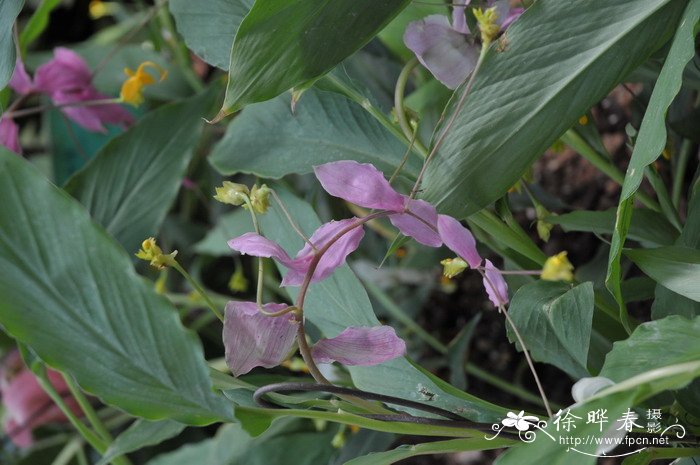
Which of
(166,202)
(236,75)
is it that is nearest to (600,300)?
(236,75)

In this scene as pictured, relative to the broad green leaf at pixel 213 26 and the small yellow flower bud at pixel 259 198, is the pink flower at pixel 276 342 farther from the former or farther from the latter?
the broad green leaf at pixel 213 26

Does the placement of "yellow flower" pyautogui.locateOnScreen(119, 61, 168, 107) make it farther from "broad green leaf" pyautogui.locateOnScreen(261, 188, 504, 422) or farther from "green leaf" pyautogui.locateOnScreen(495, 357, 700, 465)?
"green leaf" pyautogui.locateOnScreen(495, 357, 700, 465)

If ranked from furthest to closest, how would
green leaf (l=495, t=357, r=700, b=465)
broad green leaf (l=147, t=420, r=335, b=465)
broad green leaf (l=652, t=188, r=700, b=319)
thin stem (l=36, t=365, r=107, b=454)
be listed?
broad green leaf (l=147, t=420, r=335, b=465) < thin stem (l=36, t=365, r=107, b=454) < broad green leaf (l=652, t=188, r=700, b=319) < green leaf (l=495, t=357, r=700, b=465)

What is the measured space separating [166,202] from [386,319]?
300 mm

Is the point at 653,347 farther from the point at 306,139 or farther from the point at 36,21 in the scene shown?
the point at 36,21

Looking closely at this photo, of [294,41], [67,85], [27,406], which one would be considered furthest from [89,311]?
[27,406]

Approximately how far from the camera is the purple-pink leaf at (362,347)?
373mm

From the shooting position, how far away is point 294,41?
0.36 metres

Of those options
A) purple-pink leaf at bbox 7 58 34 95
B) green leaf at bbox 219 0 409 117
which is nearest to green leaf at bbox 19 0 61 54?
purple-pink leaf at bbox 7 58 34 95

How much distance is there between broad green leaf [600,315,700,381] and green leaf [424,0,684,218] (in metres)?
0.09

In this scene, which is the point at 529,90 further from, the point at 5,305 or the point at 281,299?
the point at 281,299

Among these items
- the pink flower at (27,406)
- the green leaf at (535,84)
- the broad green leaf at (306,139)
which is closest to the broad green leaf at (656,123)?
the green leaf at (535,84)

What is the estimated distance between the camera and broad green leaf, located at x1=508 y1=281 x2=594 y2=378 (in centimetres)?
36

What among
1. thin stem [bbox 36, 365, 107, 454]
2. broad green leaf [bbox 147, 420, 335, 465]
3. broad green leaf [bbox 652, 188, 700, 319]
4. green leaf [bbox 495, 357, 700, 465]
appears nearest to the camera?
green leaf [bbox 495, 357, 700, 465]
